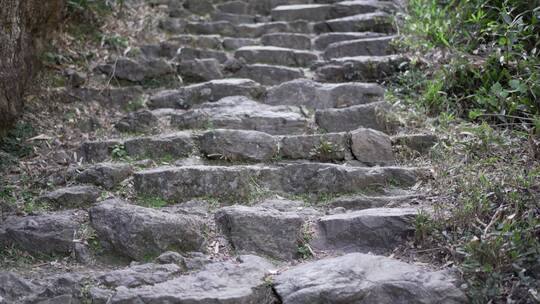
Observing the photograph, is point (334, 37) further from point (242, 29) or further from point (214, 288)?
point (214, 288)

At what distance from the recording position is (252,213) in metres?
2.91

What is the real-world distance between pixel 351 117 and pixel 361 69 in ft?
2.46

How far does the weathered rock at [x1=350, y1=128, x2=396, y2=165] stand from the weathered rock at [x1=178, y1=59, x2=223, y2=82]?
1.60 m

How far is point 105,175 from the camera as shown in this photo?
3.28 metres

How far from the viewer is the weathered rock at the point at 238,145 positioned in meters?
3.51

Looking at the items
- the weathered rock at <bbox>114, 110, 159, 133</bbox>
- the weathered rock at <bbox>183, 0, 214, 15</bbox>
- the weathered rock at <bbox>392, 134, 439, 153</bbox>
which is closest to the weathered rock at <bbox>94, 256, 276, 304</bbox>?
the weathered rock at <bbox>392, 134, 439, 153</bbox>

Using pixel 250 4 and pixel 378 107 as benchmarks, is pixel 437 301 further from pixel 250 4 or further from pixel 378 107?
pixel 250 4

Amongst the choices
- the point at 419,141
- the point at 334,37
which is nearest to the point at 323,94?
the point at 419,141

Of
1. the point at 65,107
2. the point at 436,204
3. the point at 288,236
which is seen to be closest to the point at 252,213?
the point at 288,236

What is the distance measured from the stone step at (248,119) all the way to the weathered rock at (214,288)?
4.48 feet

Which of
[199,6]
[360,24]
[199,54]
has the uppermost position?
[199,6]

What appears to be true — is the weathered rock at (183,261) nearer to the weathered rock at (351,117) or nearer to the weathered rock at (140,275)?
the weathered rock at (140,275)

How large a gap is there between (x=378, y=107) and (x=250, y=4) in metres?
2.97

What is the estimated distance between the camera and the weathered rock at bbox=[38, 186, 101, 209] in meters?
3.09
